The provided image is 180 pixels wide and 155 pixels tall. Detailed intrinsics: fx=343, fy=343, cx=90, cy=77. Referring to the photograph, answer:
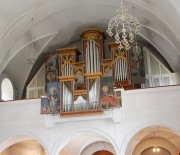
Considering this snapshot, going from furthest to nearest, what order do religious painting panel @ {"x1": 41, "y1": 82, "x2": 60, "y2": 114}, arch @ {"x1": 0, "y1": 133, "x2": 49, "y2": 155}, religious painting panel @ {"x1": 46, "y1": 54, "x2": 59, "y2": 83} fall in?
religious painting panel @ {"x1": 46, "y1": 54, "x2": 59, "y2": 83}
arch @ {"x1": 0, "y1": 133, "x2": 49, "y2": 155}
religious painting panel @ {"x1": 41, "y1": 82, "x2": 60, "y2": 114}

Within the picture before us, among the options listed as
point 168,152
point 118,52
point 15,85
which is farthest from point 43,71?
point 168,152

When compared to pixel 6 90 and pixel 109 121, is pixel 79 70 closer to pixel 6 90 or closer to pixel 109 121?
pixel 6 90

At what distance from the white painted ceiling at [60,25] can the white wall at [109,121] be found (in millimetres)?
2866

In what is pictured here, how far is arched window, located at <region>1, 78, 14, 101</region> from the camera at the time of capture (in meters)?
17.1

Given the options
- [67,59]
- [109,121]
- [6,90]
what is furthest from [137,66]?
[6,90]

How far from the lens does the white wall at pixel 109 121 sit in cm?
1299

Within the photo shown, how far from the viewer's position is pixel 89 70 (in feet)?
53.7

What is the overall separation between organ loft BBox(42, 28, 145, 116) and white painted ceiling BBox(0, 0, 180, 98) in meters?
0.89

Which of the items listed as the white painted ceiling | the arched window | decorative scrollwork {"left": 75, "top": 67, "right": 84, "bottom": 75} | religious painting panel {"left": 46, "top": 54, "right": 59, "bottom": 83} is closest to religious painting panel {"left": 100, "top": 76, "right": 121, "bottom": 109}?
decorative scrollwork {"left": 75, "top": 67, "right": 84, "bottom": 75}

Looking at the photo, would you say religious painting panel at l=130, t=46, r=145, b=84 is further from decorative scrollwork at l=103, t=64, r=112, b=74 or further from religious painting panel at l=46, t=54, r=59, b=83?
religious painting panel at l=46, t=54, r=59, b=83

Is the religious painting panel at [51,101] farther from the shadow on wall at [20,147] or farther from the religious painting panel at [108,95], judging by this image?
the shadow on wall at [20,147]

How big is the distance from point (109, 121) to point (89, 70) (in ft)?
12.0

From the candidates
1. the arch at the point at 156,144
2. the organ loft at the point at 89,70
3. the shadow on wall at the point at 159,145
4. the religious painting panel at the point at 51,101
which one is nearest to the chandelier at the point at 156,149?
the shadow on wall at the point at 159,145

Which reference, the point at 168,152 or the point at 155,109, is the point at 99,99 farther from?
the point at 168,152
